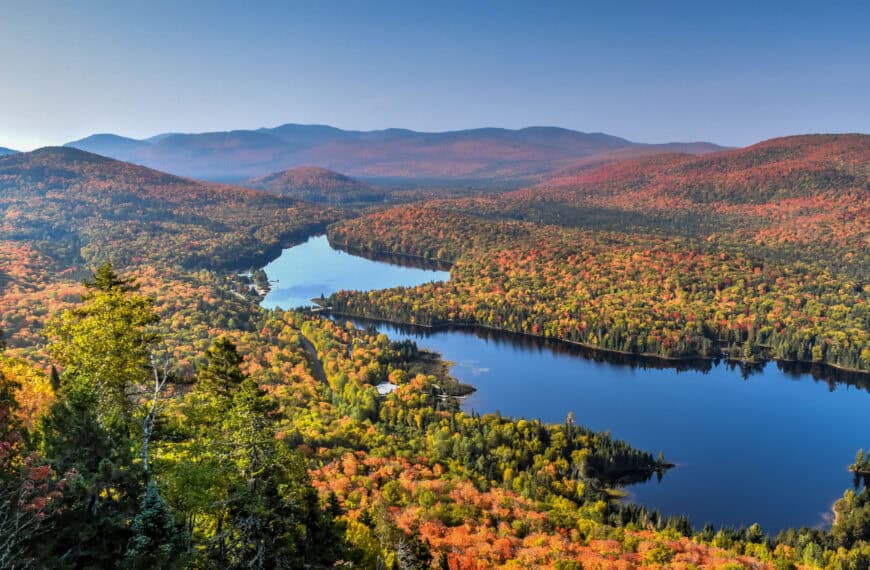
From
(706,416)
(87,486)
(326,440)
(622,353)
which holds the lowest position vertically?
(706,416)

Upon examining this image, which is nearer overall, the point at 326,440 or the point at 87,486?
the point at 87,486

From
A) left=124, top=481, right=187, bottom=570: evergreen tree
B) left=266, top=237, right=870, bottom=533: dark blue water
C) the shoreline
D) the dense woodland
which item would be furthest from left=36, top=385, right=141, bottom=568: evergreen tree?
the shoreline

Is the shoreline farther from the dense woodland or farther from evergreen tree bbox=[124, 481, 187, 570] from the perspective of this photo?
evergreen tree bbox=[124, 481, 187, 570]

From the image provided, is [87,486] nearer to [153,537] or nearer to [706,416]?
[153,537]

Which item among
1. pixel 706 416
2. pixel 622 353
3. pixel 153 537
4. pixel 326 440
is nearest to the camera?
pixel 153 537

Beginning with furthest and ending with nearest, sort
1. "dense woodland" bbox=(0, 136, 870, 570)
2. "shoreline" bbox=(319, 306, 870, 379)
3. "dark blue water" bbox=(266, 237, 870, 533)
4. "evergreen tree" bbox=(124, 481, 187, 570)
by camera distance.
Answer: "shoreline" bbox=(319, 306, 870, 379) → "dark blue water" bbox=(266, 237, 870, 533) → "dense woodland" bbox=(0, 136, 870, 570) → "evergreen tree" bbox=(124, 481, 187, 570)

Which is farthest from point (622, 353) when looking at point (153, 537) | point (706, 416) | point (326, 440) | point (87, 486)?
point (87, 486)
